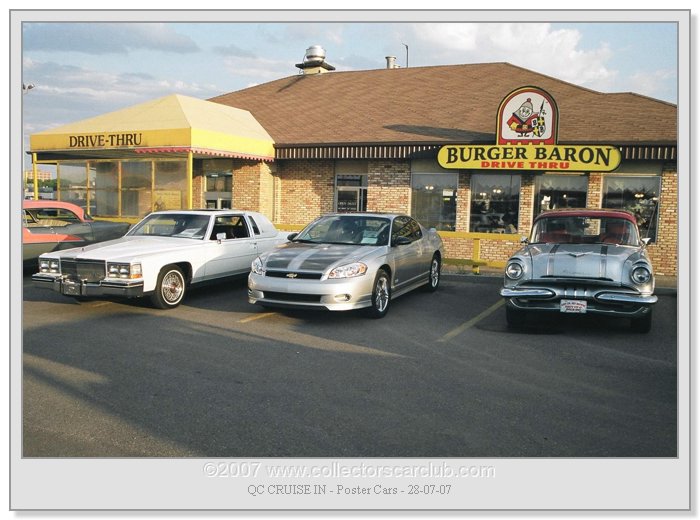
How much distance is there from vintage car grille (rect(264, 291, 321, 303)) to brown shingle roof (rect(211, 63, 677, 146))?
29.5 ft

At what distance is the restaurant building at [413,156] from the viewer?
15359 mm

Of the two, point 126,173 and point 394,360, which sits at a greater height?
point 126,173

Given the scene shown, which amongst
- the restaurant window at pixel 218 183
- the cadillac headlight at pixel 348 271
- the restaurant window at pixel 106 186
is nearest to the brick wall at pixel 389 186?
the restaurant window at pixel 218 183

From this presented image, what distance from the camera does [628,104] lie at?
17.4 m

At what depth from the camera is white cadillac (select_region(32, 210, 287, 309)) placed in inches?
352

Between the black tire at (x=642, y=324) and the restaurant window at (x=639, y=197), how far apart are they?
8011mm

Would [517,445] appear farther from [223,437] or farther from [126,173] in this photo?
[126,173]

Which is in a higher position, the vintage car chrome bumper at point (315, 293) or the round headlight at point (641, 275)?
the round headlight at point (641, 275)

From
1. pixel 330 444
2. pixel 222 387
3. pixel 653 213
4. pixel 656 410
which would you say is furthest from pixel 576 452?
pixel 653 213

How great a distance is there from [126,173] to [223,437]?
15.9 metres

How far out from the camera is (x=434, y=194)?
1753 centimetres

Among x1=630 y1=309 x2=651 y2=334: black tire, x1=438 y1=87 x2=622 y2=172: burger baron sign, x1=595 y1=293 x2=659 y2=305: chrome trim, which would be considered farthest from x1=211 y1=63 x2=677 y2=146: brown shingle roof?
x1=595 y1=293 x2=659 y2=305: chrome trim

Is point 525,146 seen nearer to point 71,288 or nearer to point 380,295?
point 380,295

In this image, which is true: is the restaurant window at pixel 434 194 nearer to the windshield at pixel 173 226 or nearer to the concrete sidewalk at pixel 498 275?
the concrete sidewalk at pixel 498 275
